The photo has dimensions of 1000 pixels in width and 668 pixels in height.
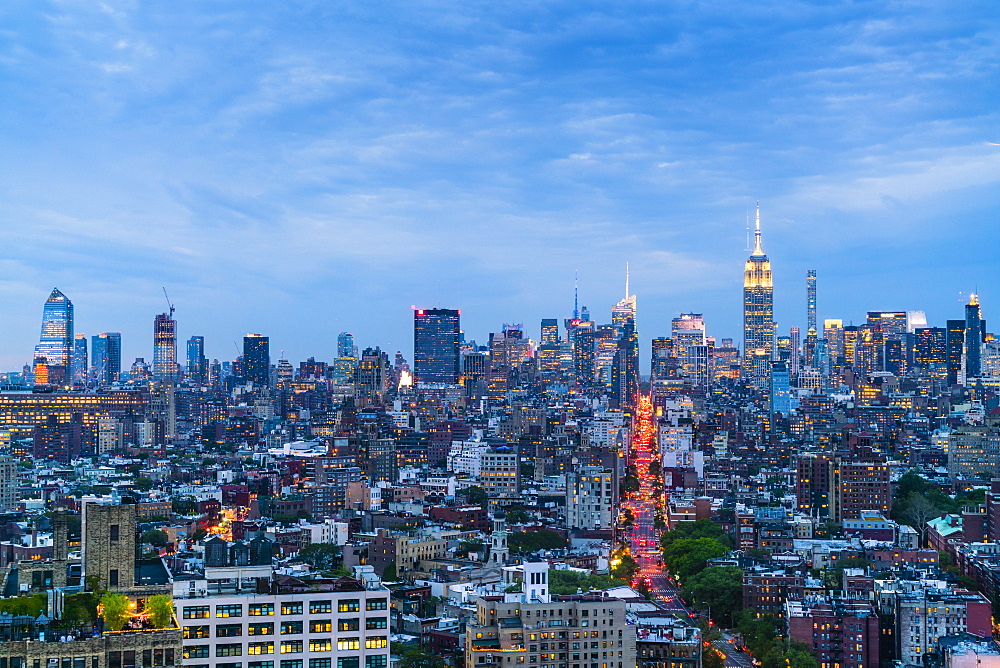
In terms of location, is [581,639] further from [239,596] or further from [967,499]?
[967,499]

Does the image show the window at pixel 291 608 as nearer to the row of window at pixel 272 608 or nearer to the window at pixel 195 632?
the row of window at pixel 272 608

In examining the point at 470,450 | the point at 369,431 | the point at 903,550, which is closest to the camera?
the point at 903,550

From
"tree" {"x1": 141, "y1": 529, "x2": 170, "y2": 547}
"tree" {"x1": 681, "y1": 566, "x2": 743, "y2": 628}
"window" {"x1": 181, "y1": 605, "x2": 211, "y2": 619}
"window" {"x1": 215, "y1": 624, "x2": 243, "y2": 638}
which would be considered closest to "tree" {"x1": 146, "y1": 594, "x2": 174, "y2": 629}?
"window" {"x1": 181, "y1": 605, "x2": 211, "y2": 619}

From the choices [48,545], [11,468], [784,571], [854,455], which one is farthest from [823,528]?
[11,468]

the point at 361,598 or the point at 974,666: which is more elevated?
the point at 361,598

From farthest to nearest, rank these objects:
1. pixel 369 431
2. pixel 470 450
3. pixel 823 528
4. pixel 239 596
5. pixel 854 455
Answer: pixel 369 431 < pixel 470 450 < pixel 854 455 < pixel 823 528 < pixel 239 596

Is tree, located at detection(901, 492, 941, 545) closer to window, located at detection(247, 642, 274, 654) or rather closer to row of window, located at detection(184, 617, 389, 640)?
row of window, located at detection(184, 617, 389, 640)
